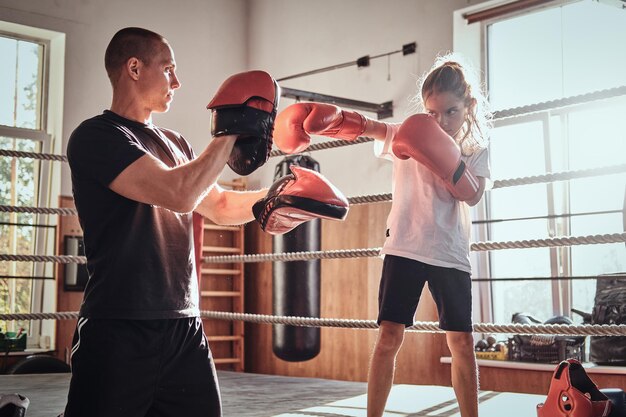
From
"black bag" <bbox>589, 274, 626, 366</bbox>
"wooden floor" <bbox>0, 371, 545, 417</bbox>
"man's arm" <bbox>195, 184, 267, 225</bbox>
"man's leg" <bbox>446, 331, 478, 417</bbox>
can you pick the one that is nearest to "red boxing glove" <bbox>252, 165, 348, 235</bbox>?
"man's arm" <bbox>195, 184, 267, 225</bbox>

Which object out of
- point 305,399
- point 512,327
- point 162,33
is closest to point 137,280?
point 512,327

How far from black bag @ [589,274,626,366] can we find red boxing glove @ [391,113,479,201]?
8.98ft

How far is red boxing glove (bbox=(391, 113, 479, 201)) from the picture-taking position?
1.93 m

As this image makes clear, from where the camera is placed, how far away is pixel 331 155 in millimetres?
6434

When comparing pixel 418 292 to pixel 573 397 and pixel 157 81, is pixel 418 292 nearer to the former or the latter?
pixel 573 397

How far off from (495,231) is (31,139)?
3.74 metres

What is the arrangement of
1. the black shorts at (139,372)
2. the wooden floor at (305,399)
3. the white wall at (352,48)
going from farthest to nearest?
the white wall at (352,48) < the wooden floor at (305,399) < the black shorts at (139,372)

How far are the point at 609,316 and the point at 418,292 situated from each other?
2.76m

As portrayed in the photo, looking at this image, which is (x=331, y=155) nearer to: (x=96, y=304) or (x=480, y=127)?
(x=480, y=127)

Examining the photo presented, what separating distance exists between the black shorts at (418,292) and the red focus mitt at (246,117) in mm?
732

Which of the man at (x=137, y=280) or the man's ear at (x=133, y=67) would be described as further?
the man's ear at (x=133, y=67)

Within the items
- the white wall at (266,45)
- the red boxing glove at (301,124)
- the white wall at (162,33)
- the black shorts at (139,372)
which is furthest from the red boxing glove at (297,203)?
the white wall at (162,33)

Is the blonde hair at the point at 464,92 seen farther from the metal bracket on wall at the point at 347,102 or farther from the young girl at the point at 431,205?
the metal bracket on wall at the point at 347,102

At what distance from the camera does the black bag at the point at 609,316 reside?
4.31m
